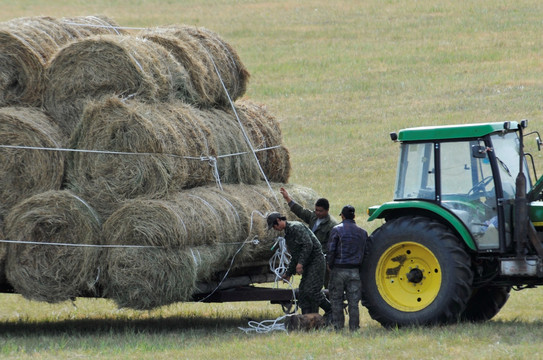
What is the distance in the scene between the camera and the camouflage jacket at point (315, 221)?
38.7 feet

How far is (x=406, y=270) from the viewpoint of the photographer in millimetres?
10594

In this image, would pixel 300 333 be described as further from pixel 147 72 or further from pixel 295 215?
pixel 147 72

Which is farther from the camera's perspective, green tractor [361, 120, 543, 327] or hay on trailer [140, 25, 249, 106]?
hay on trailer [140, 25, 249, 106]

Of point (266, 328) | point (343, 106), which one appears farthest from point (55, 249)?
point (343, 106)

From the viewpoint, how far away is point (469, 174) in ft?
34.2

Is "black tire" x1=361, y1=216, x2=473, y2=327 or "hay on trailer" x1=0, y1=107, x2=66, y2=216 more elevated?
"hay on trailer" x1=0, y1=107, x2=66, y2=216

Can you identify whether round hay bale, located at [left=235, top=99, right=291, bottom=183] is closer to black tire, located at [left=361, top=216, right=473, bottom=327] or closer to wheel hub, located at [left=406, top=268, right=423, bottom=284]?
black tire, located at [left=361, top=216, right=473, bottom=327]

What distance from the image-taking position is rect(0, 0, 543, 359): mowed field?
9.47m

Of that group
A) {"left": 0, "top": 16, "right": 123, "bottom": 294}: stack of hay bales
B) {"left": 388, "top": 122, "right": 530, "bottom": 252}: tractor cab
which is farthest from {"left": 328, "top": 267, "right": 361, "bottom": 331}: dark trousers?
{"left": 0, "top": 16, "right": 123, "bottom": 294}: stack of hay bales

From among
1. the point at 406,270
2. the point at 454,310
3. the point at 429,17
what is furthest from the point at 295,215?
the point at 429,17

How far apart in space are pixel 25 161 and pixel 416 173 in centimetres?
420

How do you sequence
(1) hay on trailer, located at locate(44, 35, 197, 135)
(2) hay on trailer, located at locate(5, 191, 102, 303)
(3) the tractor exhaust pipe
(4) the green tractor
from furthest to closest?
(1) hay on trailer, located at locate(44, 35, 197, 135)
(2) hay on trailer, located at locate(5, 191, 102, 303)
(4) the green tractor
(3) the tractor exhaust pipe

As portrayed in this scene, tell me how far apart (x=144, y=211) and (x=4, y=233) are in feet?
5.31

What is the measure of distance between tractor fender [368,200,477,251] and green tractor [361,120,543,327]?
0.03 feet
